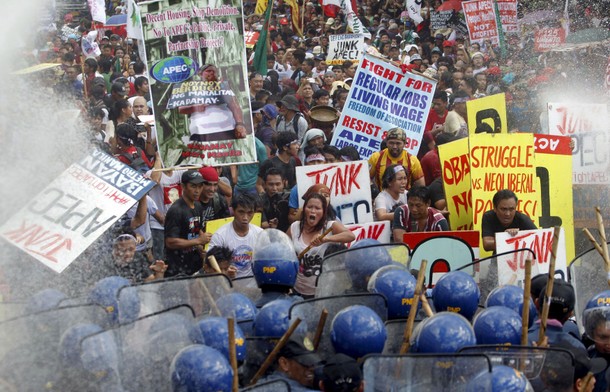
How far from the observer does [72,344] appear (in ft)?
17.3

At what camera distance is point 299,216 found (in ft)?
29.3

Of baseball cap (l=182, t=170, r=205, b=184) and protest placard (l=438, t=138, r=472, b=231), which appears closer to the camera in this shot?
baseball cap (l=182, t=170, r=205, b=184)

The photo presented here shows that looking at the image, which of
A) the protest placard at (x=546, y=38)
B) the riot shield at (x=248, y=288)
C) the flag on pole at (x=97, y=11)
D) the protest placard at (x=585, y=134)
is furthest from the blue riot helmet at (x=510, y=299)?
the flag on pole at (x=97, y=11)

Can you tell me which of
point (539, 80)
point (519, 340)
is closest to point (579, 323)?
point (519, 340)

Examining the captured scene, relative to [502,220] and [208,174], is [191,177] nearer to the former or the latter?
[208,174]

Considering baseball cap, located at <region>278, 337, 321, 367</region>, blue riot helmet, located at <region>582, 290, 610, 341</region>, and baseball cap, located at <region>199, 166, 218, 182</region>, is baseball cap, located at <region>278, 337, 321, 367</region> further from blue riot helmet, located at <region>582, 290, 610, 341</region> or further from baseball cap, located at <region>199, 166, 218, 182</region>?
baseball cap, located at <region>199, 166, 218, 182</region>

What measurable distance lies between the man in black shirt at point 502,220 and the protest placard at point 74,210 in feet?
8.94

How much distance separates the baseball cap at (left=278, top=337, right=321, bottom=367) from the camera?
18.1 feet

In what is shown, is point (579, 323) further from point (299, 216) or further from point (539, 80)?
point (539, 80)

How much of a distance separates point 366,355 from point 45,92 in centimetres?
808

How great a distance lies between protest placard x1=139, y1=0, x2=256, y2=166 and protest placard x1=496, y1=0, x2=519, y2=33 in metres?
11.4

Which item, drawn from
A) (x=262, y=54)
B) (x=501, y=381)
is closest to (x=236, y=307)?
(x=501, y=381)

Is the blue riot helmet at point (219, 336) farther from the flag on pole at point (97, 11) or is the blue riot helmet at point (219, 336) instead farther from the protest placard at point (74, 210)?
the flag on pole at point (97, 11)

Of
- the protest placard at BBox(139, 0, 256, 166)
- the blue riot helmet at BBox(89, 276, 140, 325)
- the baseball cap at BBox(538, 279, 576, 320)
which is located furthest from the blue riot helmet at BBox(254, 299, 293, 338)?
the protest placard at BBox(139, 0, 256, 166)
